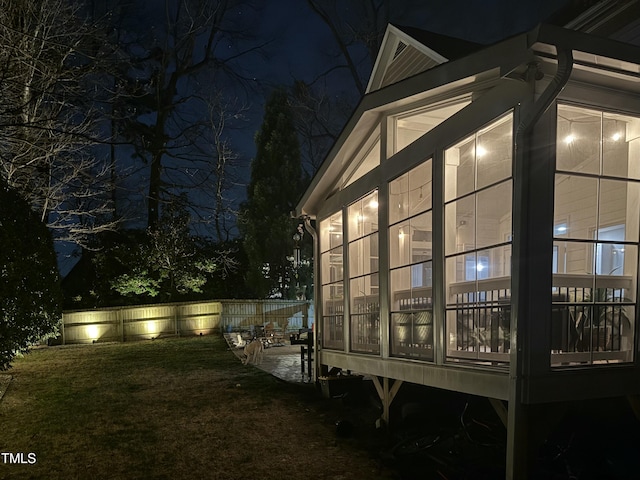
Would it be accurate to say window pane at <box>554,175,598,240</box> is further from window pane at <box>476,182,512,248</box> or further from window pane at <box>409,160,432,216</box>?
window pane at <box>409,160,432,216</box>

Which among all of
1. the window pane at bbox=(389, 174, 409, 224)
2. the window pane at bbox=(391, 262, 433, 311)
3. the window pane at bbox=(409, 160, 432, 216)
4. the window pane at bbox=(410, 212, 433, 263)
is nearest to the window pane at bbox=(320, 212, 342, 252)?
the window pane at bbox=(410, 212, 433, 263)

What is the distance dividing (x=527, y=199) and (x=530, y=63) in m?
1.22

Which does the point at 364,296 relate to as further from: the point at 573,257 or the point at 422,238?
the point at 573,257

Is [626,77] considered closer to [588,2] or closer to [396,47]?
[588,2]

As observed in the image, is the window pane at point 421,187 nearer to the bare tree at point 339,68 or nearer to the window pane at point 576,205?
the window pane at point 576,205

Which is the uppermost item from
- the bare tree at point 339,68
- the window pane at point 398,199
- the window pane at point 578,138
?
the bare tree at point 339,68

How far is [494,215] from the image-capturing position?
24.6 ft

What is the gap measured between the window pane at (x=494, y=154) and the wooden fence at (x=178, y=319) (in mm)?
13749

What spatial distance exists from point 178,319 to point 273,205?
279 inches

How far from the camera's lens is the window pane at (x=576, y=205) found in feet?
18.6

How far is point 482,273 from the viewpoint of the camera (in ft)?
26.0

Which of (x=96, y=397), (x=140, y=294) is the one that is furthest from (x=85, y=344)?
(x=96, y=397)

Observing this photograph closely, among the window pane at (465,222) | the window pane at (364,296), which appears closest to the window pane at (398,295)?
the window pane at (364,296)

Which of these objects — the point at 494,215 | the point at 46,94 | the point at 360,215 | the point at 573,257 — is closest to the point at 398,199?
the point at 360,215
